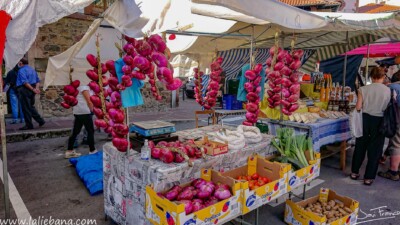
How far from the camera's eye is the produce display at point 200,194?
7.88 feet

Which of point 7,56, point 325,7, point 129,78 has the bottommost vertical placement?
point 129,78

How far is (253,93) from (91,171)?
2.91 meters

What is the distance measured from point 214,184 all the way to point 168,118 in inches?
298

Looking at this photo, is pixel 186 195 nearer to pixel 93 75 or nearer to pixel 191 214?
pixel 191 214

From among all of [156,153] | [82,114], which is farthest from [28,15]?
[82,114]

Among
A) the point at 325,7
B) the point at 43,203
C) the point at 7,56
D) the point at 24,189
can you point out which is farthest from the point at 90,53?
the point at 325,7

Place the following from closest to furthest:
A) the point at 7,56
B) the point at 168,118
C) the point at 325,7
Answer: the point at 7,56 → the point at 168,118 → the point at 325,7

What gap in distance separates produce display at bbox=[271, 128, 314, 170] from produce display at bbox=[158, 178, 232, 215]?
111 cm

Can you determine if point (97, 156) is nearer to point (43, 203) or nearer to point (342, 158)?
point (43, 203)

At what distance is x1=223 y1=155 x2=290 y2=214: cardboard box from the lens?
253 centimetres

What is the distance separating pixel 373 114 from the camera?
4324 millimetres

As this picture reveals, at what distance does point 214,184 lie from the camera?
2629 millimetres

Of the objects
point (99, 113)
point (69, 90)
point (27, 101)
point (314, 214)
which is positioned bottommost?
point (314, 214)
